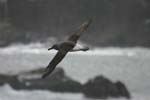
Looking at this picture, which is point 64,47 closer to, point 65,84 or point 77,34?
point 77,34

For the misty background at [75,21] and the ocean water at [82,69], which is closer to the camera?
the ocean water at [82,69]

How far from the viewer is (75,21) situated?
3366 centimetres

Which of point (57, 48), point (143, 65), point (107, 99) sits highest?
point (143, 65)

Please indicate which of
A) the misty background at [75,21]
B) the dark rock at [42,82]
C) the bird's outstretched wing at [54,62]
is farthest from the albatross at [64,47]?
the misty background at [75,21]

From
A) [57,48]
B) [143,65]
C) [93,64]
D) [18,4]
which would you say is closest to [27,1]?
[18,4]

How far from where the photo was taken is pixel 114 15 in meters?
35.4

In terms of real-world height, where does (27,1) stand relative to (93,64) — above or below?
above

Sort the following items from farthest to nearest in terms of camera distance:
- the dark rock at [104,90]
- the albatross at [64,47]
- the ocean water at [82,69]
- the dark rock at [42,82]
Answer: the dark rock at [42,82], the ocean water at [82,69], the dark rock at [104,90], the albatross at [64,47]

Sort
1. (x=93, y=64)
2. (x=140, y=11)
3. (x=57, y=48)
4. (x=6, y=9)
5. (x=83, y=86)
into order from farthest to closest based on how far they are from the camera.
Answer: (x=140, y=11) → (x=6, y=9) → (x=93, y=64) → (x=83, y=86) → (x=57, y=48)

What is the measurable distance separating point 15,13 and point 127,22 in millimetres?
7557

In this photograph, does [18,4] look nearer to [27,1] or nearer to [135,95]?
[27,1]

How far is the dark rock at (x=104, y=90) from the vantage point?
42.6 ft

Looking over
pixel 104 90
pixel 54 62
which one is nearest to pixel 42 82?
pixel 104 90

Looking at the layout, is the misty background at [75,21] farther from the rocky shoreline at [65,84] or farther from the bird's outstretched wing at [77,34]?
the bird's outstretched wing at [77,34]
